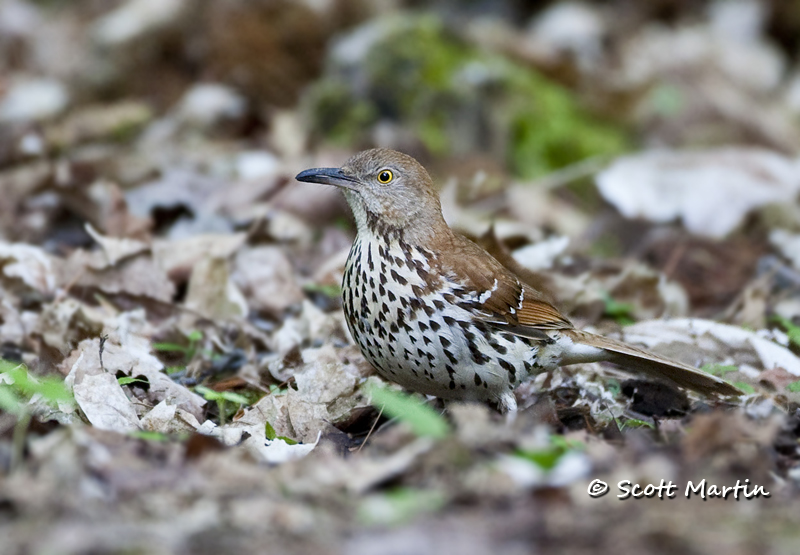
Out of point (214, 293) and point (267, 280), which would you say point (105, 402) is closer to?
point (214, 293)

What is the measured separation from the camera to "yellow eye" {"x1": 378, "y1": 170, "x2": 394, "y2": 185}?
529 cm

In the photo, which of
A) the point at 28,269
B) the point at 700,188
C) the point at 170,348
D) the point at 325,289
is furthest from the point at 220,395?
the point at 700,188

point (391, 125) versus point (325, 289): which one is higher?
point (325, 289)

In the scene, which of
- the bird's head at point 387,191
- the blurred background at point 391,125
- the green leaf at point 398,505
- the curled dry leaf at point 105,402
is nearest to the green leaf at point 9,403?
the curled dry leaf at point 105,402

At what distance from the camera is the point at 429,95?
10367 millimetres

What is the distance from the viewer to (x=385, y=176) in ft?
17.4

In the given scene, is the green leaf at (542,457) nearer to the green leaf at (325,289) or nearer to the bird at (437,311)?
the bird at (437,311)

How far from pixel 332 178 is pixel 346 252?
1812 millimetres

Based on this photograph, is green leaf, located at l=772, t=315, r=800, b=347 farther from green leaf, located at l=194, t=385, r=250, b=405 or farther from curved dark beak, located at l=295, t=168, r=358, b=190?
green leaf, located at l=194, t=385, r=250, b=405

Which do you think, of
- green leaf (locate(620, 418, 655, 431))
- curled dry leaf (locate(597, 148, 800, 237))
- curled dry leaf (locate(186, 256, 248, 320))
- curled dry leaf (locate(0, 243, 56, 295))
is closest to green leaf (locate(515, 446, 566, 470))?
green leaf (locate(620, 418, 655, 431))

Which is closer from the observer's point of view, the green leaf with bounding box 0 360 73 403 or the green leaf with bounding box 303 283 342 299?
the green leaf with bounding box 0 360 73 403

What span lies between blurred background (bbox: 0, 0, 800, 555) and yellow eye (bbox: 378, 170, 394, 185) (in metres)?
0.95

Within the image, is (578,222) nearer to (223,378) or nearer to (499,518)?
(223,378)

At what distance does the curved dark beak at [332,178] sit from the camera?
5297mm
